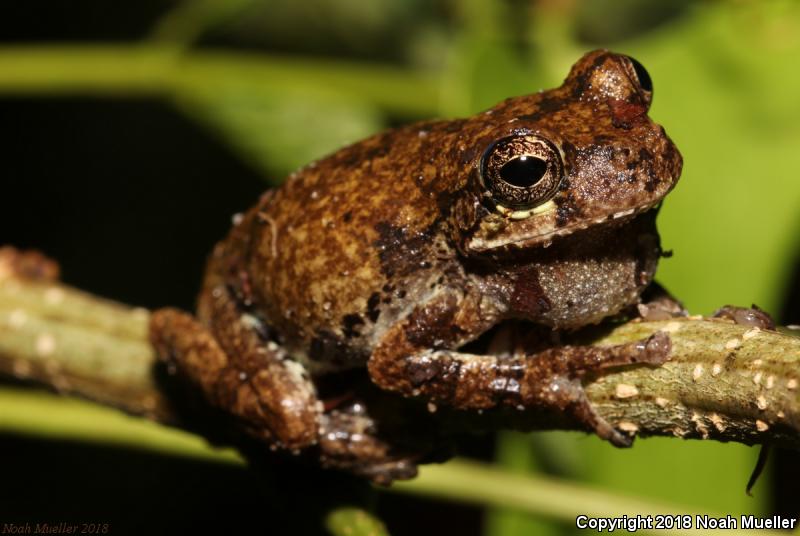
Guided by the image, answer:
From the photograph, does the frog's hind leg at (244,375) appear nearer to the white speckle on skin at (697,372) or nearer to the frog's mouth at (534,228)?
the frog's mouth at (534,228)

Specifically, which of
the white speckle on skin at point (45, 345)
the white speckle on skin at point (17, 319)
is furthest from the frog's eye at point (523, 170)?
the white speckle on skin at point (17, 319)

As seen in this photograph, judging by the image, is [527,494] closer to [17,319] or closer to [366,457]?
[366,457]

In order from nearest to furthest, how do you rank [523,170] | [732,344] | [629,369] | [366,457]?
1. [732,344]
2. [629,369]
3. [523,170]
4. [366,457]

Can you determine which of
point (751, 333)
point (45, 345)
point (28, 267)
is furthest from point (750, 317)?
point (28, 267)

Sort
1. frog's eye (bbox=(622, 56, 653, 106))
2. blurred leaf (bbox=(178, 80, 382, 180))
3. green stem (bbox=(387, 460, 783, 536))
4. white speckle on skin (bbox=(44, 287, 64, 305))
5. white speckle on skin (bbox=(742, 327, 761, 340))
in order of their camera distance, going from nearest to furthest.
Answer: white speckle on skin (bbox=(742, 327, 761, 340)) → frog's eye (bbox=(622, 56, 653, 106)) → green stem (bbox=(387, 460, 783, 536)) → white speckle on skin (bbox=(44, 287, 64, 305)) → blurred leaf (bbox=(178, 80, 382, 180))

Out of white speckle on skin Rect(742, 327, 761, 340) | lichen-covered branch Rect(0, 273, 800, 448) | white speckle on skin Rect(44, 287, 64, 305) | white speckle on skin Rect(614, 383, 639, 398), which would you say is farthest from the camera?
white speckle on skin Rect(44, 287, 64, 305)

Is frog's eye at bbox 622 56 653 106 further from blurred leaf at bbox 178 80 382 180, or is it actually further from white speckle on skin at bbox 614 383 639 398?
blurred leaf at bbox 178 80 382 180

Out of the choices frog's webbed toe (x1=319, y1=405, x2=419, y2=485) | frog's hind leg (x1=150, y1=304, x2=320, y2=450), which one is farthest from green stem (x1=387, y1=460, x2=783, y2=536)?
frog's hind leg (x1=150, y1=304, x2=320, y2=450)
